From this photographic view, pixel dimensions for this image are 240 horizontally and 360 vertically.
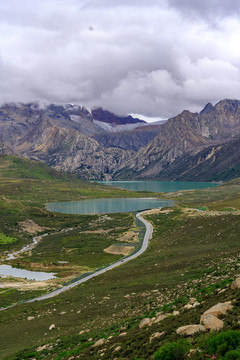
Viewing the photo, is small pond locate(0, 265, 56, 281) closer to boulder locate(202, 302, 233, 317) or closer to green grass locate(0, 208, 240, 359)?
green grass locate(0, 208, 240, 359)

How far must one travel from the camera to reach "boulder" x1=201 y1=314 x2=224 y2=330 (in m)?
20.0

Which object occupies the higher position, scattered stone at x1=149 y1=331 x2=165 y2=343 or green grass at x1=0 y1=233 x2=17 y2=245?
scattered stone at x1=149 y1=331 x2=165 y2=343

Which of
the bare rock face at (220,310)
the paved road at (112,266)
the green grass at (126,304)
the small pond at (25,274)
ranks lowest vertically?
the small pond at (25,274)

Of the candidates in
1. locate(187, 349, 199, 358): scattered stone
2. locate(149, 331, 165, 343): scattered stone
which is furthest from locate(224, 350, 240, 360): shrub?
locate(149, 331, 165, 343): scattered stone

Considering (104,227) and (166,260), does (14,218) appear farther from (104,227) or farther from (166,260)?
(166,260)

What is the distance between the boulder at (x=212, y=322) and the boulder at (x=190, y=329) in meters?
0.34

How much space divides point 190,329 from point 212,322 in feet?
5.36

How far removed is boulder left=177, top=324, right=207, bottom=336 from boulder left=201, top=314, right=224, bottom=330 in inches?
13.2

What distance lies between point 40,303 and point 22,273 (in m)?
36.8

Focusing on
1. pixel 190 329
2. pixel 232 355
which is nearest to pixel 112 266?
pixel 190 329

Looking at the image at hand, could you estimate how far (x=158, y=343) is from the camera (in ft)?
71.1

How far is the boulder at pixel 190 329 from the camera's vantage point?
2037cm

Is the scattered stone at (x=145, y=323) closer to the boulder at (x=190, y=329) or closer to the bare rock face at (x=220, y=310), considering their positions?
the boulder at (x=190, y=329)

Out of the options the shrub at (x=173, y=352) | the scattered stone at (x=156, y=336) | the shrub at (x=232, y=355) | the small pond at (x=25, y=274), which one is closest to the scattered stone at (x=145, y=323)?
the scattered stone at (x=156, y=336)
